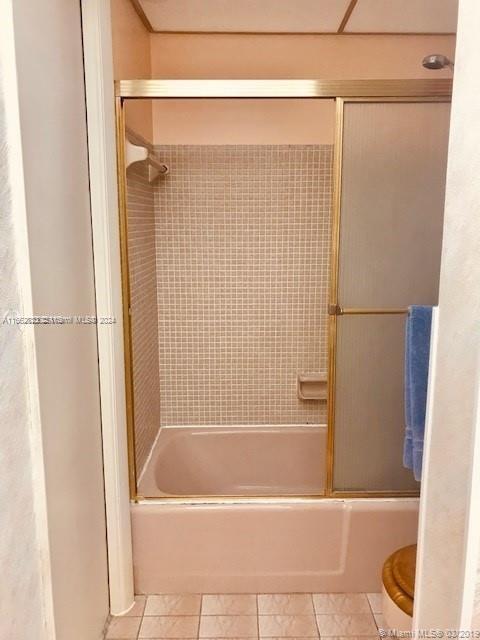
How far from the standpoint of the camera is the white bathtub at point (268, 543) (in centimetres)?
198

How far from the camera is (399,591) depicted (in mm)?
1583

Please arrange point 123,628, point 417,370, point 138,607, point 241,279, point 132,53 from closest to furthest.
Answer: point 417,370, point 123,628, point 138,607, point 132,53, point 241,279

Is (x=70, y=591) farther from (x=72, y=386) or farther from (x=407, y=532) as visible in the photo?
(x=407, y=532)

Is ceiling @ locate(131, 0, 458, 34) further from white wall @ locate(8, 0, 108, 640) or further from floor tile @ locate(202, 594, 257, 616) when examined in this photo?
floor tile @ locate(202, 594, 257, 616)

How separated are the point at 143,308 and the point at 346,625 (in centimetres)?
154

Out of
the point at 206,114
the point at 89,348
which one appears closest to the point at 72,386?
the point at 89,348

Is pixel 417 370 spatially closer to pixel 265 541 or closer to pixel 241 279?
Answer: pixel 265 541

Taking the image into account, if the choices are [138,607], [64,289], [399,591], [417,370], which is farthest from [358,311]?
[138,607]

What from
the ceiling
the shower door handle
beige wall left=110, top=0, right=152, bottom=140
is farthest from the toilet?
the ceiling

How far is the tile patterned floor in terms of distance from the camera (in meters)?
1.82

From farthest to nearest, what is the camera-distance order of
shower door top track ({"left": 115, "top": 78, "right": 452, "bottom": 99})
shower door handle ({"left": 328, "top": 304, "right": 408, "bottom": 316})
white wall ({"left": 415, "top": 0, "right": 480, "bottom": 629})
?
shower door handle ({"left": 328, "top": 304, "right": 408, "bottom": 316}) → shower door top track ({"left": 115, "top": 78, "right": 452, "bottom": 99}) → white wall ({"left": 415, "top": 0, "right": 480, "bottom": 629})

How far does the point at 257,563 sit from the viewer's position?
6.66ft

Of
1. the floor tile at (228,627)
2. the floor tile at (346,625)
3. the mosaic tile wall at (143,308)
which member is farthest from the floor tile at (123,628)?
the floor tile at (346,625)

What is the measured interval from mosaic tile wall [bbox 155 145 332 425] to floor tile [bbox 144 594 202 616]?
986mm
